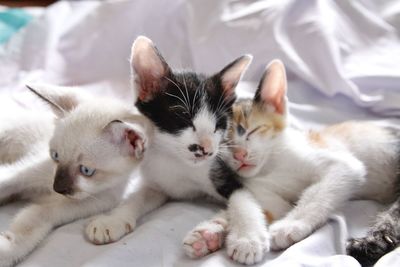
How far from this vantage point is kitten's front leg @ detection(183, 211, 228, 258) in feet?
3.64

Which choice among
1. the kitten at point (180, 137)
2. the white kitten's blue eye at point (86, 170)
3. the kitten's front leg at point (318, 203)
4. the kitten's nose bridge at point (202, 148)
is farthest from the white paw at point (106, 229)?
the kitten's front leg at point (318, 203)

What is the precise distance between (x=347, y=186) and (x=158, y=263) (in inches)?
19.3

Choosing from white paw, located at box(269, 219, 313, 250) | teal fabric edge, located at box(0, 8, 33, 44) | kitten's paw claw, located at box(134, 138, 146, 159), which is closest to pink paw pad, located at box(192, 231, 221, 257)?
white paw, located at box(269, 219, 313, 250)

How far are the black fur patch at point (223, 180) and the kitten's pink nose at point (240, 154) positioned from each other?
4cm

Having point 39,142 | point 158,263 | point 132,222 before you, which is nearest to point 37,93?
point 39,142

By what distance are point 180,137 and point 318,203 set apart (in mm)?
351

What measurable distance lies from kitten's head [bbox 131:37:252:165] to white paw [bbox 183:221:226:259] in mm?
153

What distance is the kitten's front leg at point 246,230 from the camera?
108 centimetres

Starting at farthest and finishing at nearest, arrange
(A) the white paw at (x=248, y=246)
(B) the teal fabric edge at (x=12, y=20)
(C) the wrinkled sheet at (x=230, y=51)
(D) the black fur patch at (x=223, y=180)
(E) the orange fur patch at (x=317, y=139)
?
(B) the teal fabric edge at (x=12, y=20), (C) the wrinkled sheet at (x=230, y=51), (E) the orange fur patch at (x=317, y=139), (D) the black fur patch at (x=223, y=180), (A) the white paw at (x=248, y=246)

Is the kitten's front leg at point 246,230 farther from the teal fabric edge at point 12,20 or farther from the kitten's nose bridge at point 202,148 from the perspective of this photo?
the teal fabric edge at point 12,20

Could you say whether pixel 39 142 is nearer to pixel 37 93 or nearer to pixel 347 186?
pixel 37 93

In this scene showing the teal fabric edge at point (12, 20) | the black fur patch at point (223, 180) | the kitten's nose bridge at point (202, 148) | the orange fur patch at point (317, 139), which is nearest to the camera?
the kitten's nose bridge at point (202, 148)

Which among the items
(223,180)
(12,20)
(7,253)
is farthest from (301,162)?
(12,20)

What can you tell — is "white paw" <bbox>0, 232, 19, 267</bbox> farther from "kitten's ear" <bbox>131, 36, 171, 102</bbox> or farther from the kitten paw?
the kitten paw
